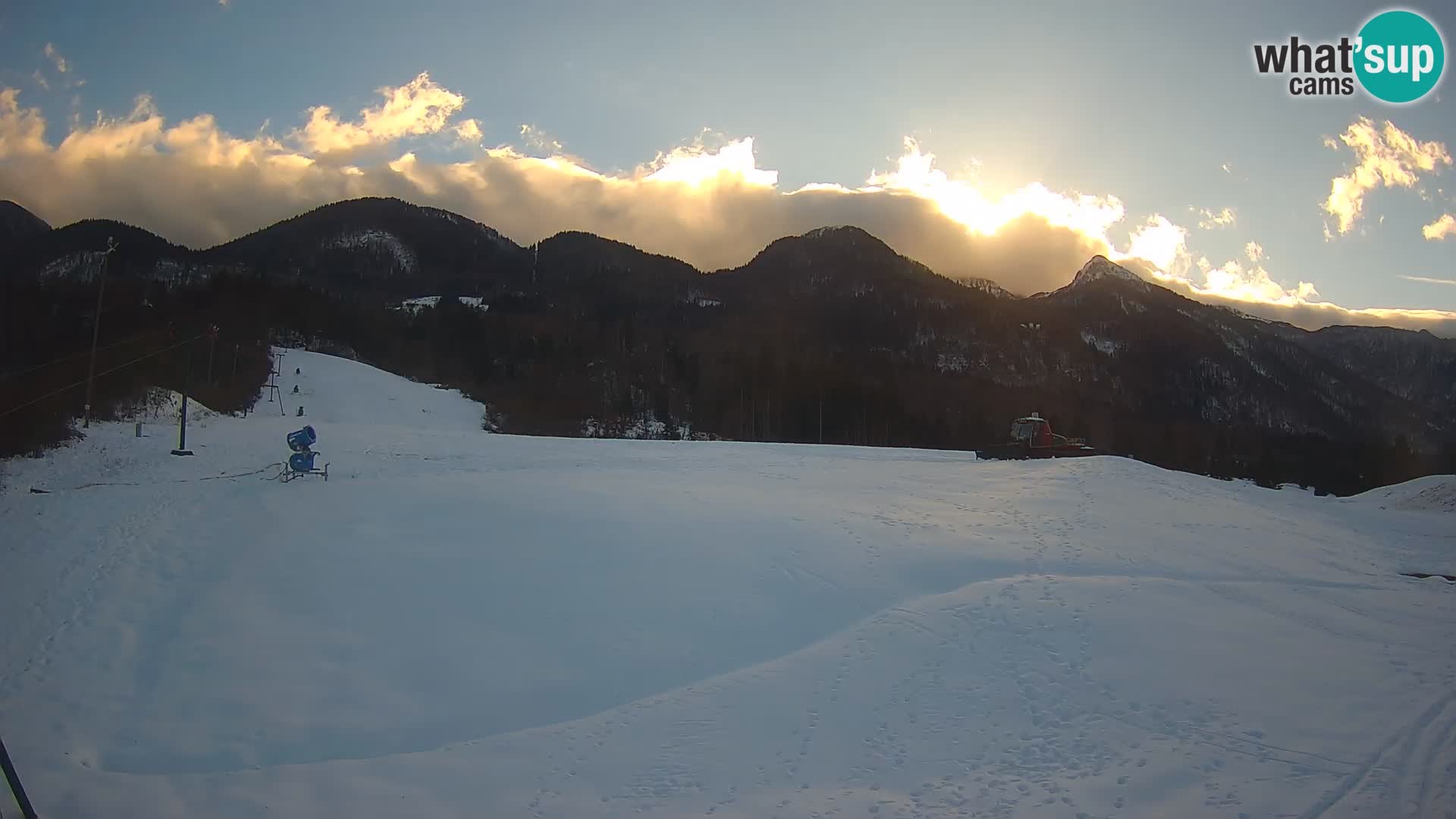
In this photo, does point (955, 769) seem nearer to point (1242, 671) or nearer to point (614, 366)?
point (1242, 671)

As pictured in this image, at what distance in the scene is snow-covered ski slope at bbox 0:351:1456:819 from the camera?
28.6 feet

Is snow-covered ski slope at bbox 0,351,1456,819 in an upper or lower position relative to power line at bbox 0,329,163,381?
lower

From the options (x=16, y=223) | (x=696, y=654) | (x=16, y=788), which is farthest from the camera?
(x=16, y=223)

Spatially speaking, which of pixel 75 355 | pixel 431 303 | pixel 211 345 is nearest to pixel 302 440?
pixel 75 355

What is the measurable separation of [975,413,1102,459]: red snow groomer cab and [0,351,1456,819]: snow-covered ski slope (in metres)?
11.8

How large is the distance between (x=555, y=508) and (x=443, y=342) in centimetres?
9142

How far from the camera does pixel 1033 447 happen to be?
115ft

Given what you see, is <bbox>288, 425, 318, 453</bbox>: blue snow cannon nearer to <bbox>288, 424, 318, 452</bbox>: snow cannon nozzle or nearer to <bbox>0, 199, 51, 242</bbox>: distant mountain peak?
<bbox>288, 424, 318, 452</bbox>: snow cannon nozzle

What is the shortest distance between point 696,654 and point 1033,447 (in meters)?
27.2

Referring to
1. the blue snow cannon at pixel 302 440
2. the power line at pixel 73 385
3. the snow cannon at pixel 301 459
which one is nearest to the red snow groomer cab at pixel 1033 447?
the snow cannon at pixel 301 459

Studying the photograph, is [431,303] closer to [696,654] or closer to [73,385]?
[73,385]

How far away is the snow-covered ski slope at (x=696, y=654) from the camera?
871 cm

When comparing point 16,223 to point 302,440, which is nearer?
point 302,440

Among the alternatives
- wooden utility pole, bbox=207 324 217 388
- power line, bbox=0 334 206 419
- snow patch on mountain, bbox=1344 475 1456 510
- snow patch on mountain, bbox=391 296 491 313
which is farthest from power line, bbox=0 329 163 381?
snow patch on mountain, bbox=391 296 491 313
